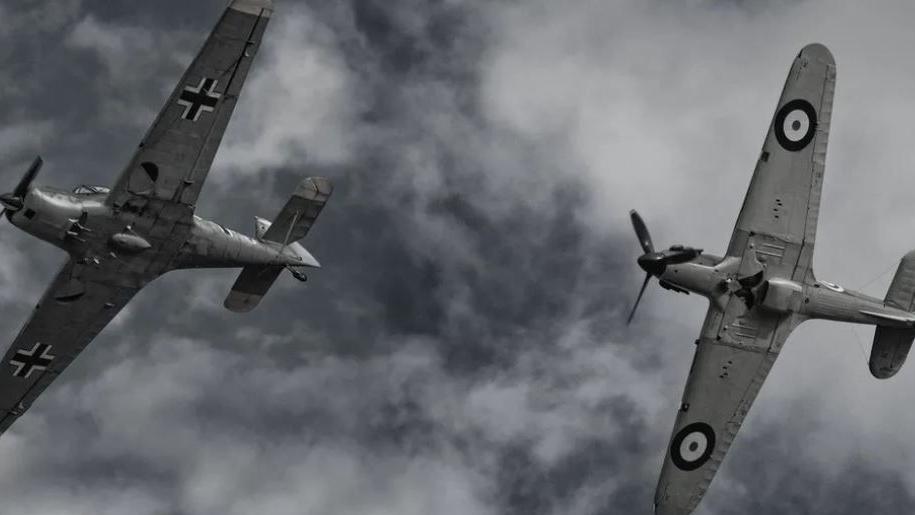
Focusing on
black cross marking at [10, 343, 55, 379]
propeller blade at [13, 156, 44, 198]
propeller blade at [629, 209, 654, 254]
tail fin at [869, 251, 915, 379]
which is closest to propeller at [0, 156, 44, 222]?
propeller blade at [13, 156, 44, 198]

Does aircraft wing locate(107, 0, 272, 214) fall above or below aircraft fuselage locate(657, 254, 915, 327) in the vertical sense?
below

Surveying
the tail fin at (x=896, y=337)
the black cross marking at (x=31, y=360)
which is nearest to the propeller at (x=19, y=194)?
the black cross marking at (x=31, y=360)

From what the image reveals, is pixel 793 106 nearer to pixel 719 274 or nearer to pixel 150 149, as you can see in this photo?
pixel 719 274

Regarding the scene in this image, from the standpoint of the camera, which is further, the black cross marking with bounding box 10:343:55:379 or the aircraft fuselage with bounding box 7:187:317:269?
the black cross marking with bounding box 10:343:55:379

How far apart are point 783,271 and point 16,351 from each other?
31.0 m

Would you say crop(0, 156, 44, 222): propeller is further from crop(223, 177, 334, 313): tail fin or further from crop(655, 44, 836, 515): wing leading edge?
crop(655, 44, 836, 515): wing leading edge

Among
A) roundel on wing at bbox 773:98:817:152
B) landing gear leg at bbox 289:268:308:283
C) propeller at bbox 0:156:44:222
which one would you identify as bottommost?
propeller at bbox 0:156:44:222

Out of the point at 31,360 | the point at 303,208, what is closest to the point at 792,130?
the point at 303,208

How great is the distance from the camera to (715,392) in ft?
190

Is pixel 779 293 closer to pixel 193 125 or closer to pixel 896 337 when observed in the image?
pixel 896 337

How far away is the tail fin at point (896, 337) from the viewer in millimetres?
57375

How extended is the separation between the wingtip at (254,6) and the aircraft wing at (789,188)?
19.9 meters

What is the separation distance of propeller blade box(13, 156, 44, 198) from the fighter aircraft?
22.2 m

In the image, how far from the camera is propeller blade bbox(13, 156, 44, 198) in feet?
171
